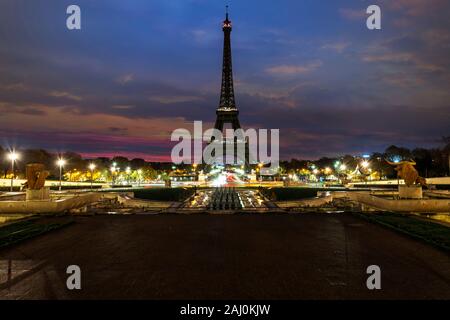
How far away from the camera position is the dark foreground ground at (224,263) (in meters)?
7.07

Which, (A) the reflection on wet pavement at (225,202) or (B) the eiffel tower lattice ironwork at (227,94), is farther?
(B) the eiffel tower lattice ironwork at (227,94)

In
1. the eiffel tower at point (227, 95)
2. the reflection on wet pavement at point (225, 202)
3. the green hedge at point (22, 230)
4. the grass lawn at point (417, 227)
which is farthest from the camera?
the eiffel tower at point (227, 95)

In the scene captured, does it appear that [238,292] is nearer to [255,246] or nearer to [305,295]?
[305,295]

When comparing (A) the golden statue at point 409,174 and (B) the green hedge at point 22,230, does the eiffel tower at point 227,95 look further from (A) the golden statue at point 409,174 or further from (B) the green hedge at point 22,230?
(B) the green hedge at point 22,230

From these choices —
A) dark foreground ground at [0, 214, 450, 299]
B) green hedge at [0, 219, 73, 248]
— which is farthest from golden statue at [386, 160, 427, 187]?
green hedge at [0, 219, 73, 248]

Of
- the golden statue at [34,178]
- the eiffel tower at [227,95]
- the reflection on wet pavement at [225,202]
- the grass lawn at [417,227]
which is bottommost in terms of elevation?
the reflection on wet pavement at [225,202]

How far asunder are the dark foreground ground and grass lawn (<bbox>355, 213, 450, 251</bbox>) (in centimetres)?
40

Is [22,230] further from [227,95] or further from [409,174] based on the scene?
[227,95]

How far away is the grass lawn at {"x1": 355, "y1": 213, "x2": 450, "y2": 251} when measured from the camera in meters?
11.3

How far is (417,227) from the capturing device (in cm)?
1365

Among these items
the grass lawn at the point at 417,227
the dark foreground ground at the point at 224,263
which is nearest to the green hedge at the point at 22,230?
the dark foreground ground at the point at 224,263

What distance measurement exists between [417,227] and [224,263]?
344 inches

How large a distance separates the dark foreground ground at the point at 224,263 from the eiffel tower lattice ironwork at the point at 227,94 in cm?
A: 8861
